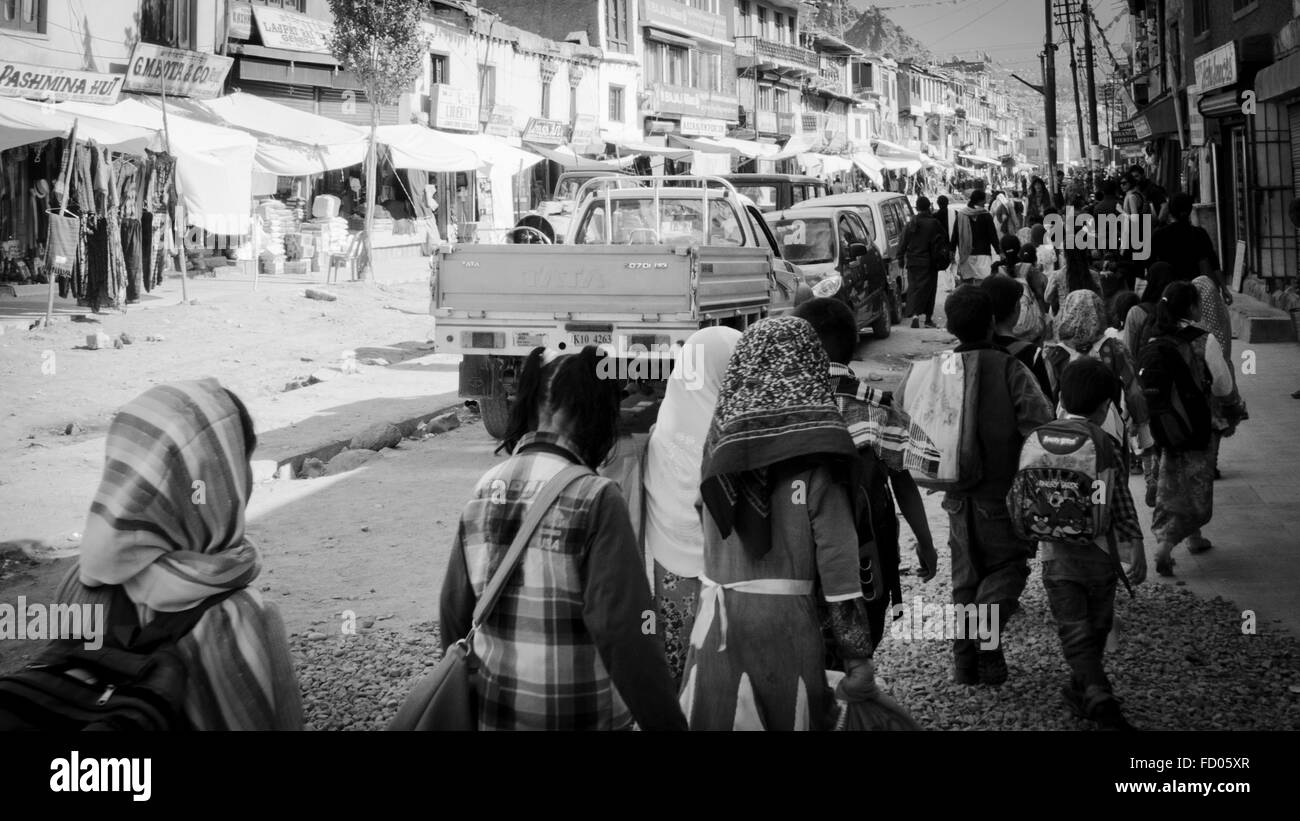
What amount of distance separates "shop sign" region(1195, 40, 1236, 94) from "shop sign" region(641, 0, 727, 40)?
2907cm

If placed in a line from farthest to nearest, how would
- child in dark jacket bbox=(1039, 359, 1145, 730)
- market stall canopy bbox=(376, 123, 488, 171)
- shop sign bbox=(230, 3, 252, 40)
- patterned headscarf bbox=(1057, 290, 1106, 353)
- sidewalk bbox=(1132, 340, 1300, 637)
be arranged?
shop sign bbox=(230, 3, 252, 40)
market stall canopy bbox=(376, 123, 488, 171)
patterned headscarf bbox=(1057, 290, 1106, 353)
sidewalk bbox=(1132, 340, 1300, 637)
child in dark jacket bbox=(1039, 359, 1145, 730)

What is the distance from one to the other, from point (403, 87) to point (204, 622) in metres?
22.7

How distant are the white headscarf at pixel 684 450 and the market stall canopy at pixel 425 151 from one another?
19.0 metres

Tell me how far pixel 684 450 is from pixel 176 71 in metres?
21.7

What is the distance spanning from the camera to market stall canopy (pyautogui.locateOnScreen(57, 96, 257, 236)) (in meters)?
17.4

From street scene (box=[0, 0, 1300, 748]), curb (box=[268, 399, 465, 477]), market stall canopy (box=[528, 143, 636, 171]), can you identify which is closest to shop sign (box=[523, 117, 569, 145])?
market stall canopy (box=[528, 143, 636, 171])

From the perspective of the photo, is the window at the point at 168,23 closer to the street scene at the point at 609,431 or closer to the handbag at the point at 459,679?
the street scene at the point at 609,431

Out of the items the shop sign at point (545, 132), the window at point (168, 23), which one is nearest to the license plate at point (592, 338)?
the window at point (168, 23)

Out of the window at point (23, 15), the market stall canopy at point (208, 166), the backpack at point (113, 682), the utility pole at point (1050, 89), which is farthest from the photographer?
the utility pole at point (1050, 89)

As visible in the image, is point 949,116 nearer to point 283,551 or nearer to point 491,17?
point 491,17

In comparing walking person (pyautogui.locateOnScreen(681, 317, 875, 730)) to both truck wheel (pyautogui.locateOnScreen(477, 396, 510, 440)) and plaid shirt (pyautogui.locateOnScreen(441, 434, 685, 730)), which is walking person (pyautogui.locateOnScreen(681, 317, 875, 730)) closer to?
plaid shirt (pyautogui.locateOnScreen(441, 434, 685, 730))

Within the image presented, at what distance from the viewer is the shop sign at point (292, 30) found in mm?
25531

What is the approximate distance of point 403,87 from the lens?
2420cm

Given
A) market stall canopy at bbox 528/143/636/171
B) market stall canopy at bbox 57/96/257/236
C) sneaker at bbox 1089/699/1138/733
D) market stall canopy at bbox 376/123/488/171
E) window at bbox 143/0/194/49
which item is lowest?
sneaker at bbox 1089/699/1138/733
